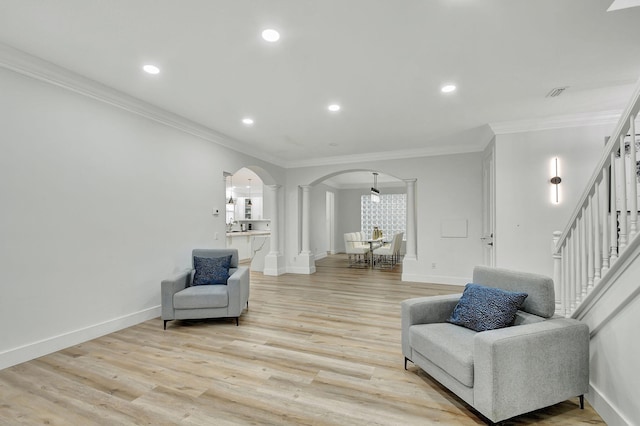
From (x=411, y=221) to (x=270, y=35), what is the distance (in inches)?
201

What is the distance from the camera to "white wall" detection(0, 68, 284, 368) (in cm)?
258

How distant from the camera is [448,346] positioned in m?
2.01

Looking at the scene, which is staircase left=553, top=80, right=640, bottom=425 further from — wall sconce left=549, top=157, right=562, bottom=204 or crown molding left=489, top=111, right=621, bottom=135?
crown molding left=489, top=111, right=621, bottom=135

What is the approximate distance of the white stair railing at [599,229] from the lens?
1.78 m

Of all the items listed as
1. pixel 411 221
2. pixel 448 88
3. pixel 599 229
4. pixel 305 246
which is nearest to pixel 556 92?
pixel 448 88

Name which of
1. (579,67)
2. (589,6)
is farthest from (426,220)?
(589,6)

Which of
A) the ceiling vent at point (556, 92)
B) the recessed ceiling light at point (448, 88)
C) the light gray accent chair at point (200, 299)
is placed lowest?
the light gray accent chair at point (200, 299)

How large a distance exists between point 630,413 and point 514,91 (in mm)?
3024

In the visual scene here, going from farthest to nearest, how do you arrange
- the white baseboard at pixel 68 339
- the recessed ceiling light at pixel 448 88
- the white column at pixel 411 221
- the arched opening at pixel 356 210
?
the arched opening at pixel 356 210 < the white column at pixel 411 221 < the recessed ceiling light at pixel 448 88 < the white baseboard at pixel 68 339

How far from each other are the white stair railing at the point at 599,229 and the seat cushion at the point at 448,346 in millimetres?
935

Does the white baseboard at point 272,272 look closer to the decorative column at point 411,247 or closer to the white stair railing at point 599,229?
the decorative column at point 411,247

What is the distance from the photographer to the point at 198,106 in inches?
148

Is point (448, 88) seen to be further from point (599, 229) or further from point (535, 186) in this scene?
point (535, 186)

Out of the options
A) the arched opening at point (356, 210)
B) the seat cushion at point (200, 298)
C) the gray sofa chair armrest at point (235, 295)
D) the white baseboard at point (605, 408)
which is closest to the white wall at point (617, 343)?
the white baseboard at point (605, 408)
